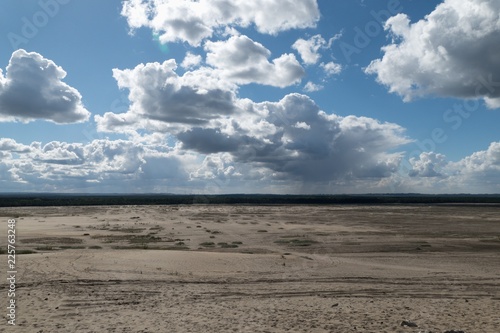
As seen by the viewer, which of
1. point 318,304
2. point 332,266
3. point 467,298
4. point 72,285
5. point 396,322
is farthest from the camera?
point 332,266

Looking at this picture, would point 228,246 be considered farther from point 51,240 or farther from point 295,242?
point 51,240

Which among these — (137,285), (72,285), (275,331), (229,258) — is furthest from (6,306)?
(229,258)

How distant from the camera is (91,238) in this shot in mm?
39625

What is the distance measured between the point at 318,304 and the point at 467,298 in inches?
263

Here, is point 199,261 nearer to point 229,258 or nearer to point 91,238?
point 229,258

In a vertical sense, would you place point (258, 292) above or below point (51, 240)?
above

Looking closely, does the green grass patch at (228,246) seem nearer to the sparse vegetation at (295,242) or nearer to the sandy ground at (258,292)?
the sparse vegetation at (295,242)

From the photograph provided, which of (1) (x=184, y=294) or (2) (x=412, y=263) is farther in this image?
(2) (x=412, y=263)

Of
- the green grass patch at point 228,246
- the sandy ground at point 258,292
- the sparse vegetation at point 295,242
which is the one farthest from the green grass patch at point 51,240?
the sparse vegetation at point 295,242

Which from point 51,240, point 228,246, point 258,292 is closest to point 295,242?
point 228,246

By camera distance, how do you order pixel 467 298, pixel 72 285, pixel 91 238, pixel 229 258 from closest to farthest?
1. pixel 467 298
2. pixel 72 285
3. pixel 229 258
4. pixel 91 238

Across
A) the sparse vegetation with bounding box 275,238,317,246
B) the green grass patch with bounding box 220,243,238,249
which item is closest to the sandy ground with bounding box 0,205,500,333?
the sparse vegetation with bounding box 275,238,317,246

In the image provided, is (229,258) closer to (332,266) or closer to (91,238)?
(332,266)

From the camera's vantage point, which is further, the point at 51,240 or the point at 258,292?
the point at 51,240
